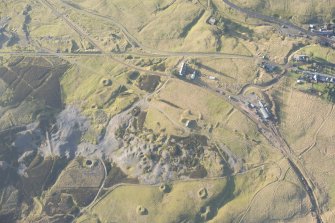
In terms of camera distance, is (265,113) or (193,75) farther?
(193,75)

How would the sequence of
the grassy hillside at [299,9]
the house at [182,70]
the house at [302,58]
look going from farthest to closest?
the grassy hillside at [299,9], the house at [182,70], the house at [302,58]

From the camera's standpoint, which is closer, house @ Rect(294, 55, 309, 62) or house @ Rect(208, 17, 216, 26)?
→ house @ Rect(294, 55, 309, 62)

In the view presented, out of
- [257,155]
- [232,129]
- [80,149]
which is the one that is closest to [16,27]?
[80,149]

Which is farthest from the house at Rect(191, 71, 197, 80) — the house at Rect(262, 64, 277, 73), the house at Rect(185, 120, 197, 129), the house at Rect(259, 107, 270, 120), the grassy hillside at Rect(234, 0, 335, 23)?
the grassy hillside at Rect(234, 0, 335, 23)

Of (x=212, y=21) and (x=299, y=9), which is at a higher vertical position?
(x=299, y=9)

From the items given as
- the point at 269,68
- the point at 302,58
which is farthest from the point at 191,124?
the point at 302,58

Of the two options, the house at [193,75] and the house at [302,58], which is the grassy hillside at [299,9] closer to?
the house at [302,58]

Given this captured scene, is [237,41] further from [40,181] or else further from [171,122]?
[40,181]

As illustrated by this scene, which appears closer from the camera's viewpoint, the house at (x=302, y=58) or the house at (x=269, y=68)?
the house at (x=302, y=58)

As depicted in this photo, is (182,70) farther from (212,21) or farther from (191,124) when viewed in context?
(212,21)

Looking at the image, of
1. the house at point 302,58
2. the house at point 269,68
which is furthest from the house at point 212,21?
the house at point 302,58

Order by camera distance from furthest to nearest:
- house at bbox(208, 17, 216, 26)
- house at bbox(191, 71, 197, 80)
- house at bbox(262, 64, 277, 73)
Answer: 1. house at bbox(208, 17, 216, 26)
2. house at bbox(191, 71, 197, 80)
3. house at bbox(262, 64, 277, 73)

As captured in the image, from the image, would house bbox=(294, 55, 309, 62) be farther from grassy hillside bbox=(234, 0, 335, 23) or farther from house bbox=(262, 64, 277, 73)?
grassy hillside bbox=(234, 0, 335, 23)
